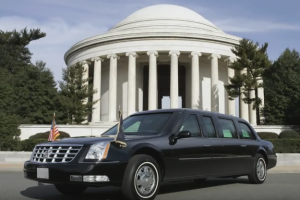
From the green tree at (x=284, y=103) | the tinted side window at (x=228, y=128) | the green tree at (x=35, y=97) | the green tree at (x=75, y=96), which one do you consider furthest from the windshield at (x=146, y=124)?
the green tree at (x=284, y=103)

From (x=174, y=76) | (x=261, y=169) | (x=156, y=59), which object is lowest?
(x=261, y=169)

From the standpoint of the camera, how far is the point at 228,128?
9.38 metres

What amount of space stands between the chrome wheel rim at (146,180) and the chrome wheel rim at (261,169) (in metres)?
4.19

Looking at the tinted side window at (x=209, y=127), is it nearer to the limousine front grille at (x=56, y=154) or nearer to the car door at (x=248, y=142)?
the car door at (x=248, y=142)

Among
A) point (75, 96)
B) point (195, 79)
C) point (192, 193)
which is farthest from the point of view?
point (195, 79)

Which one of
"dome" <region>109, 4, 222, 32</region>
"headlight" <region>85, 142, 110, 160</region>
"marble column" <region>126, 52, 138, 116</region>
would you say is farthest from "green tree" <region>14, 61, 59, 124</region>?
"headlight" <region>85, 142, 110, 160</region>

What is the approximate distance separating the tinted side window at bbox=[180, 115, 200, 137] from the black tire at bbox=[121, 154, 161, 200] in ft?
4.35

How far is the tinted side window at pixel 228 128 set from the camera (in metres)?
9.10

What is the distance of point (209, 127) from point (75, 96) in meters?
30.2

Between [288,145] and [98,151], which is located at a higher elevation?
[98,151]

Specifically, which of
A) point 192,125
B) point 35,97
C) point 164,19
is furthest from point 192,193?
point 164,19

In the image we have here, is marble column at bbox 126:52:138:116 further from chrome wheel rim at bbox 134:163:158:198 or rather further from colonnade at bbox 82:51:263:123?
chrome wheel rim at bbox 134:163:158:198

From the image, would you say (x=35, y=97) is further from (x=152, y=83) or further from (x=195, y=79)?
(x=195, y=79)

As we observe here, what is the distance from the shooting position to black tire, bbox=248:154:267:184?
9.82 m
